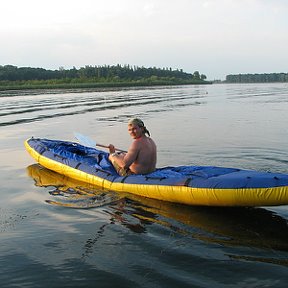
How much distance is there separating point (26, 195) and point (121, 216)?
104 inches

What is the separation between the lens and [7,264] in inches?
213

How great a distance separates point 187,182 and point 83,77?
96.7m

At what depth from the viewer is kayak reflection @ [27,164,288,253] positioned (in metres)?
6.04

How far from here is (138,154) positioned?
8.12m

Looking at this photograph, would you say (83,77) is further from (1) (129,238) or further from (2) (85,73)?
(1) (129,238)

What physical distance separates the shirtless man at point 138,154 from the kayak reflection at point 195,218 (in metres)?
0.55

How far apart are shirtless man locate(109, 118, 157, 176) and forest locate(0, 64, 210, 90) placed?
219 ft

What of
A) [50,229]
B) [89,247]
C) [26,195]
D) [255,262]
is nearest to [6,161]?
[26,195]

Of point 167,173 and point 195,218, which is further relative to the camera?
point 167,173

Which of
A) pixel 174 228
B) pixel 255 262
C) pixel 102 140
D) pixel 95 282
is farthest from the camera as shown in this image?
pixel 102 140

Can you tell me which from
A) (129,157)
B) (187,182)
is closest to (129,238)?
(187,182)

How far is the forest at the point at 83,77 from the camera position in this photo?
271ft

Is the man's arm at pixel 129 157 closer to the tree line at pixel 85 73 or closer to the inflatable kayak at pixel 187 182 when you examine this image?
the inflatable kayak at pixel 187 182

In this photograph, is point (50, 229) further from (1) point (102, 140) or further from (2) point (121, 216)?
(1) point (102, 140)
